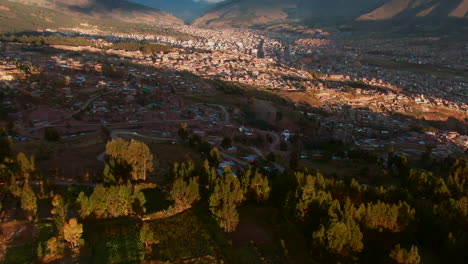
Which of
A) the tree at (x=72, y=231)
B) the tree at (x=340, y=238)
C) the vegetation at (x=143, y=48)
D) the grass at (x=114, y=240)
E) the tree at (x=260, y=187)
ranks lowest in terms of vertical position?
the grass at (x=114, y=240)

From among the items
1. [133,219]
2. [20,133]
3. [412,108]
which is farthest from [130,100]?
[412,108]

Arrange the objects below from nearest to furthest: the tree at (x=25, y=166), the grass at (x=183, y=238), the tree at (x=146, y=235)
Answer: the tree at (x=146, y=235) < the grass at (x=183, y=238) < the tree at (x=25, y=166)

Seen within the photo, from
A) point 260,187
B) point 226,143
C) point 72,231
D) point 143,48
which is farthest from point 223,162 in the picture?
point 143,48

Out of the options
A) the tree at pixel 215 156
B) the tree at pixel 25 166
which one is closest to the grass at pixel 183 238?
the tree at pixel 25 166

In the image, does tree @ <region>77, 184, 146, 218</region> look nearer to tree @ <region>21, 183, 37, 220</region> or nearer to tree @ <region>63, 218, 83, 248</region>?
tree @ <region>63, 218, 83, 248</region>

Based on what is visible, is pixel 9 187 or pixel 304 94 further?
pixel 304 94

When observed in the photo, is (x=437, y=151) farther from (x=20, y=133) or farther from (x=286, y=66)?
(x=286, y=66)

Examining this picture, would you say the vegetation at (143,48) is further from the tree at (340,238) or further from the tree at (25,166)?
the tree at (340,238)
